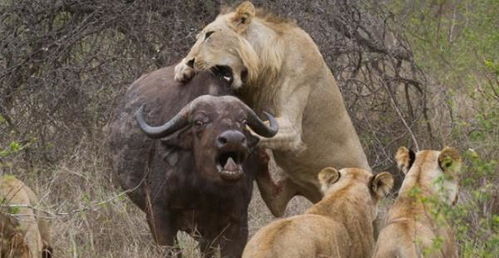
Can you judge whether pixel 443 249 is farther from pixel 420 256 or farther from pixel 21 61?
pixel 21 61

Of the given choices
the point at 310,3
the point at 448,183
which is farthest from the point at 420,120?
the point at 448,183

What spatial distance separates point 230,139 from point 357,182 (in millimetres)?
884

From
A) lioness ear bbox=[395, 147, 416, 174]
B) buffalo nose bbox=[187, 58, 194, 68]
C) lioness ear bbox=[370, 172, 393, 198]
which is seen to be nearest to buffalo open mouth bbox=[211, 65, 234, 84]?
buffalo nose bbox=[187, 58, 194, 68]

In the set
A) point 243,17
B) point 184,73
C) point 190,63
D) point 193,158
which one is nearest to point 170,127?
point 193,158

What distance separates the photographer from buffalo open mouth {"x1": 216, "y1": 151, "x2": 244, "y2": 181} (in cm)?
845

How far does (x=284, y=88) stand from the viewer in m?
9.74

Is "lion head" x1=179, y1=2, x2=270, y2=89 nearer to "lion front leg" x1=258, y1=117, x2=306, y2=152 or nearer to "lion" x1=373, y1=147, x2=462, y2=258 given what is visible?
"lion front leg" x1=258, y1=117, x2=306, y2=152

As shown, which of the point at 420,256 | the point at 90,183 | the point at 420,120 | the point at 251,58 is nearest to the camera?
the point at 420,256

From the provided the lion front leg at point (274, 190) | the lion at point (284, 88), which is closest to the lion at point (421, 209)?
the lion at point (284, 88)

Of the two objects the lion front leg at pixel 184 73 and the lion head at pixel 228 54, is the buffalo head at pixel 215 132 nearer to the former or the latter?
the lion front leg at pixel 184 73

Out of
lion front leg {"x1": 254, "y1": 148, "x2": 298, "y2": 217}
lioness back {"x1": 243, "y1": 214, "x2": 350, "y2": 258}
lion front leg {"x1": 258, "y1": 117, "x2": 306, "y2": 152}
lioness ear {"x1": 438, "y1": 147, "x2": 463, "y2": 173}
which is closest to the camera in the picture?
lioness back {"x1": 243, "y1": 214, "x2": 350, "y2": 258}

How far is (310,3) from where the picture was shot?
40.4ft

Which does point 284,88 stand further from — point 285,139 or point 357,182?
point 357,182

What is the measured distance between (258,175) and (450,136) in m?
2.85
